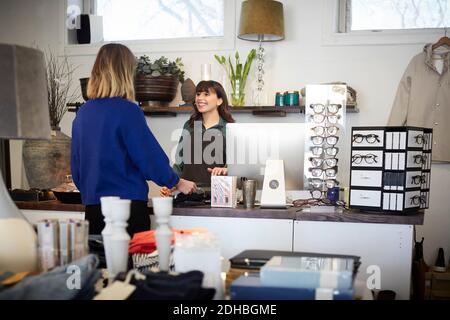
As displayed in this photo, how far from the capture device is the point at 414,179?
2701mm

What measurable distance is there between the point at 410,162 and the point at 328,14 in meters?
2.08

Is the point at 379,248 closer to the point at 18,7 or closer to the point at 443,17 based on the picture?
the point at 443,17

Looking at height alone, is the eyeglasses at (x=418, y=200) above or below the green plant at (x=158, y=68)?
below

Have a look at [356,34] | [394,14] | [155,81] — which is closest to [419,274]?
[356,34]

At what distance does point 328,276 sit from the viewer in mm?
1193

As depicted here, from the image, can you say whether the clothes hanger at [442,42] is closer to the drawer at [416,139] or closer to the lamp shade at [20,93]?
the drawer at [416,139]

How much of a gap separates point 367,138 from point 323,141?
0.34m

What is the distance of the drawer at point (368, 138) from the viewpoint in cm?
267

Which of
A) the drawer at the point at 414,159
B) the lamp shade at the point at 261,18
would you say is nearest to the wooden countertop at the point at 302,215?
the drawer at the point at 414,159

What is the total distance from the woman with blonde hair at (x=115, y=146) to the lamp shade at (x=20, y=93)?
0.73m

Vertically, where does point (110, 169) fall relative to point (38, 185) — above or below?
above
